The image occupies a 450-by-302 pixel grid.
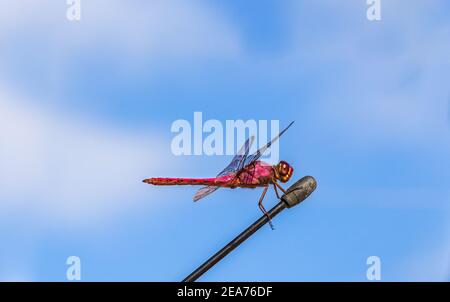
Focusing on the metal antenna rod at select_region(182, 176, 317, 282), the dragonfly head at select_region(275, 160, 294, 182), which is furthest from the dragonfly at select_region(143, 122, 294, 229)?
the metal antenna rod at select_region(182, 176, 317, 282)

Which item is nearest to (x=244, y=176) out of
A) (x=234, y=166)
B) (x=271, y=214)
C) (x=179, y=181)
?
(x=234, y=166)

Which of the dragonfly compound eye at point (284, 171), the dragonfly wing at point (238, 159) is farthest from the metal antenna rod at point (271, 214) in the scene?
the dragonfly wing at point (238, 159)

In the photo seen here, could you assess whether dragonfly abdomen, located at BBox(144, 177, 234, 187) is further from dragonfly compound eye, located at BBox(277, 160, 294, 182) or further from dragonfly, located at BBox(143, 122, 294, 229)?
dragonfly compound eye, located at BBox(277, 160, 294, 182)

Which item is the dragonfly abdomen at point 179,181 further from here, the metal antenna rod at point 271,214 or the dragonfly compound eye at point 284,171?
the metal antenna rod at point 271,214

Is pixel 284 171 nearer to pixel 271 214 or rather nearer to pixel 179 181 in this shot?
pixel 179 181
